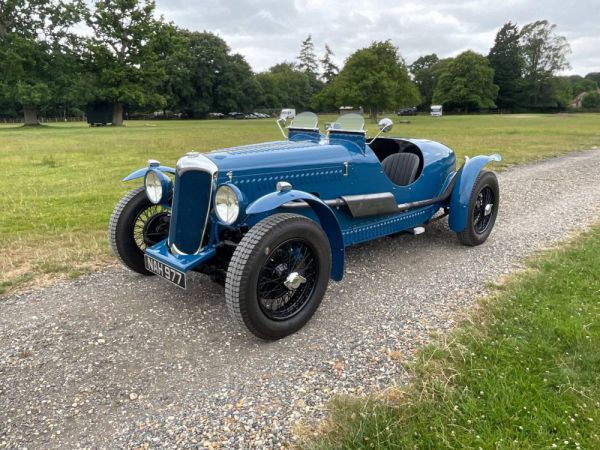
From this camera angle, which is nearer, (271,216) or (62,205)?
(271,216)

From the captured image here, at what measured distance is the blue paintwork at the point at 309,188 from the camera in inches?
133

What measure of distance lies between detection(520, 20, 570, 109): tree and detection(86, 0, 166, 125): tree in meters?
64.0

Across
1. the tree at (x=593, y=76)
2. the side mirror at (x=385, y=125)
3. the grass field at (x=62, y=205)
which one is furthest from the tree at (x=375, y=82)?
the tree at (x=593, y=76)

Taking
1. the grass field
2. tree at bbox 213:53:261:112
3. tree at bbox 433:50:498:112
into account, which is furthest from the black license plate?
tree at bbox 433:50:498:112

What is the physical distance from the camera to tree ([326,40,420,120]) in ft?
148

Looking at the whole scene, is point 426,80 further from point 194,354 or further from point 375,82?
point 194,354

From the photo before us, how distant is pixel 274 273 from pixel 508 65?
88.8 meters

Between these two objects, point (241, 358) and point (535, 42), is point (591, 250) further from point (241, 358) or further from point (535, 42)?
point (535, 42)

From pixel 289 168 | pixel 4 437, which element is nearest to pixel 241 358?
pixel 4 437

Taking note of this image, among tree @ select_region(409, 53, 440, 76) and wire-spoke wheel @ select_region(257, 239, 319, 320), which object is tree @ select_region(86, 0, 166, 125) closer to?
wire-spoke wheel @ select_region(257, 239, 319, 320)

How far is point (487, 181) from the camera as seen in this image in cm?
533

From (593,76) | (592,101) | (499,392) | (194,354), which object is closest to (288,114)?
(194,354)

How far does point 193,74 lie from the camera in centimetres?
6656

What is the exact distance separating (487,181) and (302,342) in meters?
3.51
